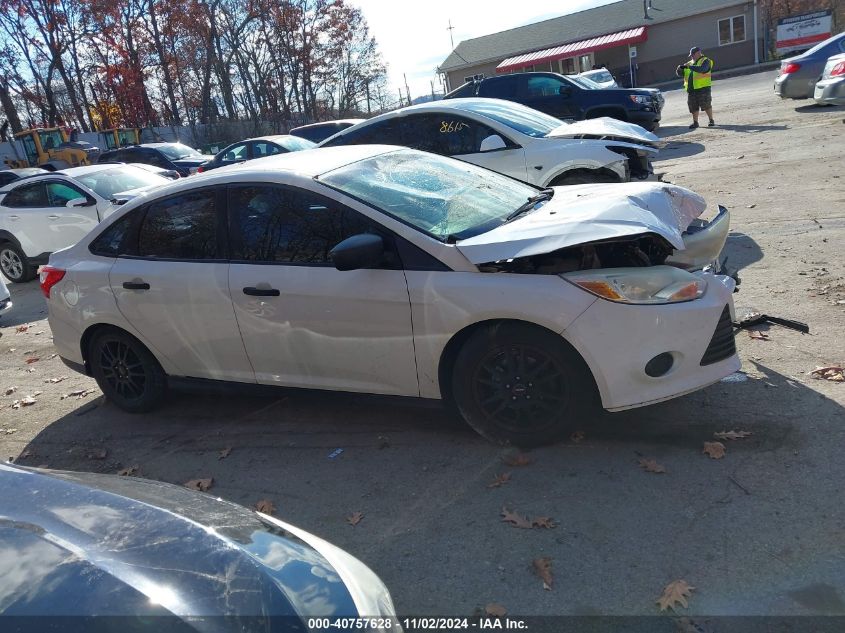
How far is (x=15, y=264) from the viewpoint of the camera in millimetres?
11469

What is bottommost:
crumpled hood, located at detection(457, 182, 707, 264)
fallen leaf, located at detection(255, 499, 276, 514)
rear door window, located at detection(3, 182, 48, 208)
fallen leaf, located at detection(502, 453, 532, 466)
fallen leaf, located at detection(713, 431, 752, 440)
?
fallen leaf, located at detection(713, 431, 752, 440)

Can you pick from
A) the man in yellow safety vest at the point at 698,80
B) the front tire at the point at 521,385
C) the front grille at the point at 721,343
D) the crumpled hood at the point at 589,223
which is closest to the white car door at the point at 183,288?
the front tire at the point at 521,385

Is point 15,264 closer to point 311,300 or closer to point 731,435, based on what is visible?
point 311,300

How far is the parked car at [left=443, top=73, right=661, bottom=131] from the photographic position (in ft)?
47.8

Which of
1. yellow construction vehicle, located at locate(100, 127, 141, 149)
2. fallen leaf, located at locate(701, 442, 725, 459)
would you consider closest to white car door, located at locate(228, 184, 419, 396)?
fallen leaf, located at locate(701, 442, 725, 459)

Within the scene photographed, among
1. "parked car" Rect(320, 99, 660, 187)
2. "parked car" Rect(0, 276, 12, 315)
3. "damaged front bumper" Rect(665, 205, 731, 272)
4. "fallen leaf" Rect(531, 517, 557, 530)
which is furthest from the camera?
"parked car" Rect(0, 276, 12, 315)

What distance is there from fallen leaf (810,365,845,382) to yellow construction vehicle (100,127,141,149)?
123ft

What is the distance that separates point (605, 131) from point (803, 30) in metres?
41.7

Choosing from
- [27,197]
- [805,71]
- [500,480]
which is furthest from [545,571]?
[805,71]

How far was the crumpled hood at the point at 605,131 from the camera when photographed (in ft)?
25.7

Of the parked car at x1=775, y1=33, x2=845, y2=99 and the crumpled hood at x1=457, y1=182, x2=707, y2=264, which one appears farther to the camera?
the parked car at x1=775, y1=33, x2=845, y2=99

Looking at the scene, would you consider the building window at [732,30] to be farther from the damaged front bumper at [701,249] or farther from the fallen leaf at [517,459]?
the fallen leaf at [517,459]

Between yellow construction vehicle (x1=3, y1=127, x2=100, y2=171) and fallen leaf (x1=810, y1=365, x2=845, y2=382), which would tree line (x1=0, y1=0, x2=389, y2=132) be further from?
fallen leaf (x1=810, y1=365, x2=845, y2=382)

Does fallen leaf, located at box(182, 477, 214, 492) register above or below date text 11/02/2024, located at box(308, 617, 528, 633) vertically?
above
